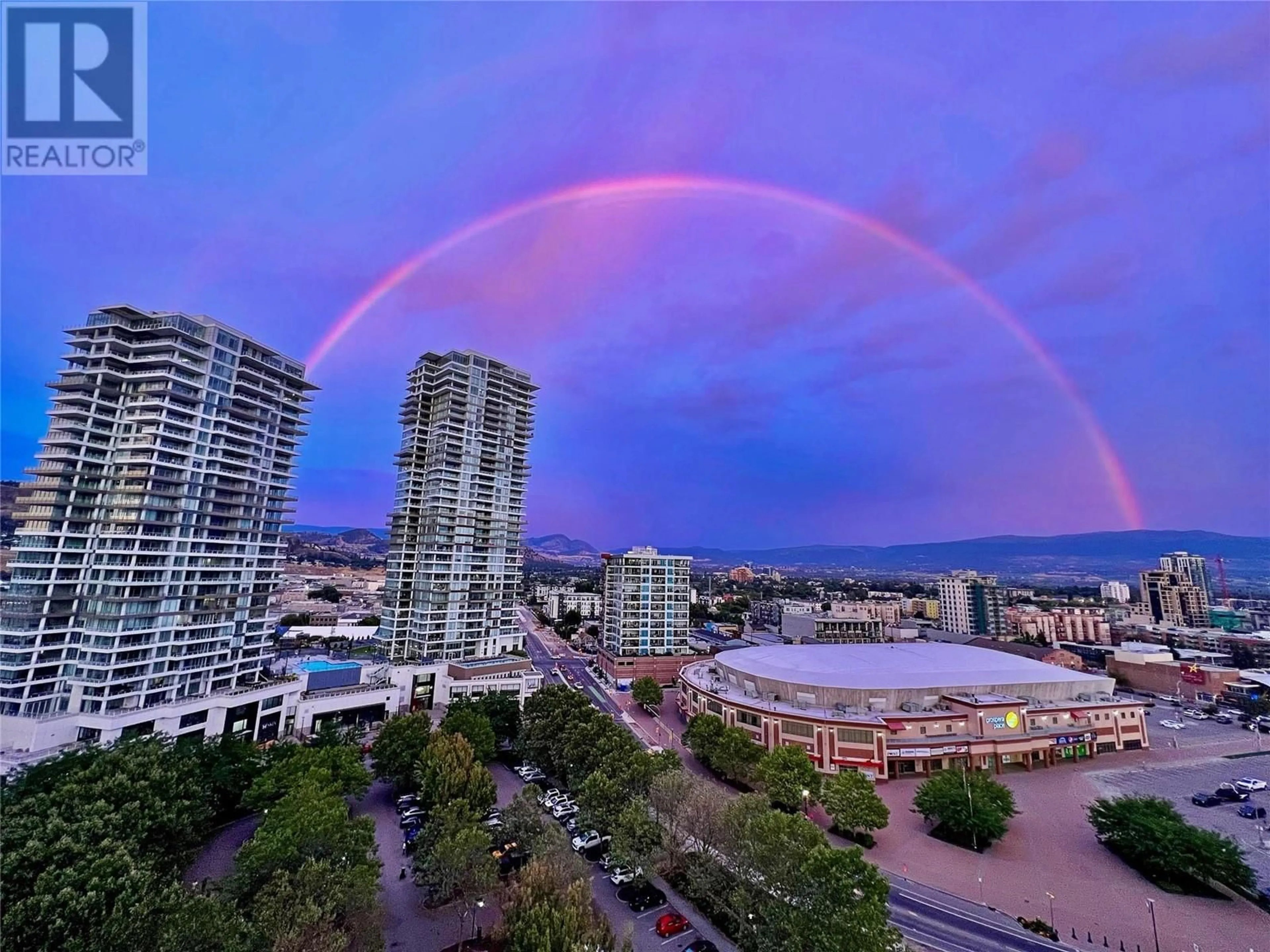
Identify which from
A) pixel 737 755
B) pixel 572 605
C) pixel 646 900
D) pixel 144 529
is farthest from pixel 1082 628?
pixel 144 529

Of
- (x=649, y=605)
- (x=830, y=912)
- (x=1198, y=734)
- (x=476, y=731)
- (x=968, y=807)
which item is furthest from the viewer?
(x=649, y=605)

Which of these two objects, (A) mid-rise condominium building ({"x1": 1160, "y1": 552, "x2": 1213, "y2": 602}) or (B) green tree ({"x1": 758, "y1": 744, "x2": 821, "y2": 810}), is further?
(A) mid-rise condominium building ({"x1": 1160, "y1": 552, "x2": 1213, "y2": 602})

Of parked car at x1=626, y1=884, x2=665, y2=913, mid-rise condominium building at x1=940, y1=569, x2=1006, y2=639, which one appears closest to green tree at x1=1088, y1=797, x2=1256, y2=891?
parked car at x1=626, y1=884, x2=665, y2=913

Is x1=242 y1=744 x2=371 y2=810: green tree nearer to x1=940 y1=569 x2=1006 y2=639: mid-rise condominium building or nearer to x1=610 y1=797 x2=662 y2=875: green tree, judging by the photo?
x1=610 y1=797 x2=662 y2=875: green tree

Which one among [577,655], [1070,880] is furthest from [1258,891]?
[577,655]

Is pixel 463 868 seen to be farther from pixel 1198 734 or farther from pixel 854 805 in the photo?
pixel 1198 734

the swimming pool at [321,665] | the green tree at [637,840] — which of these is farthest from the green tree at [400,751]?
the swimming pool at [321,665]
